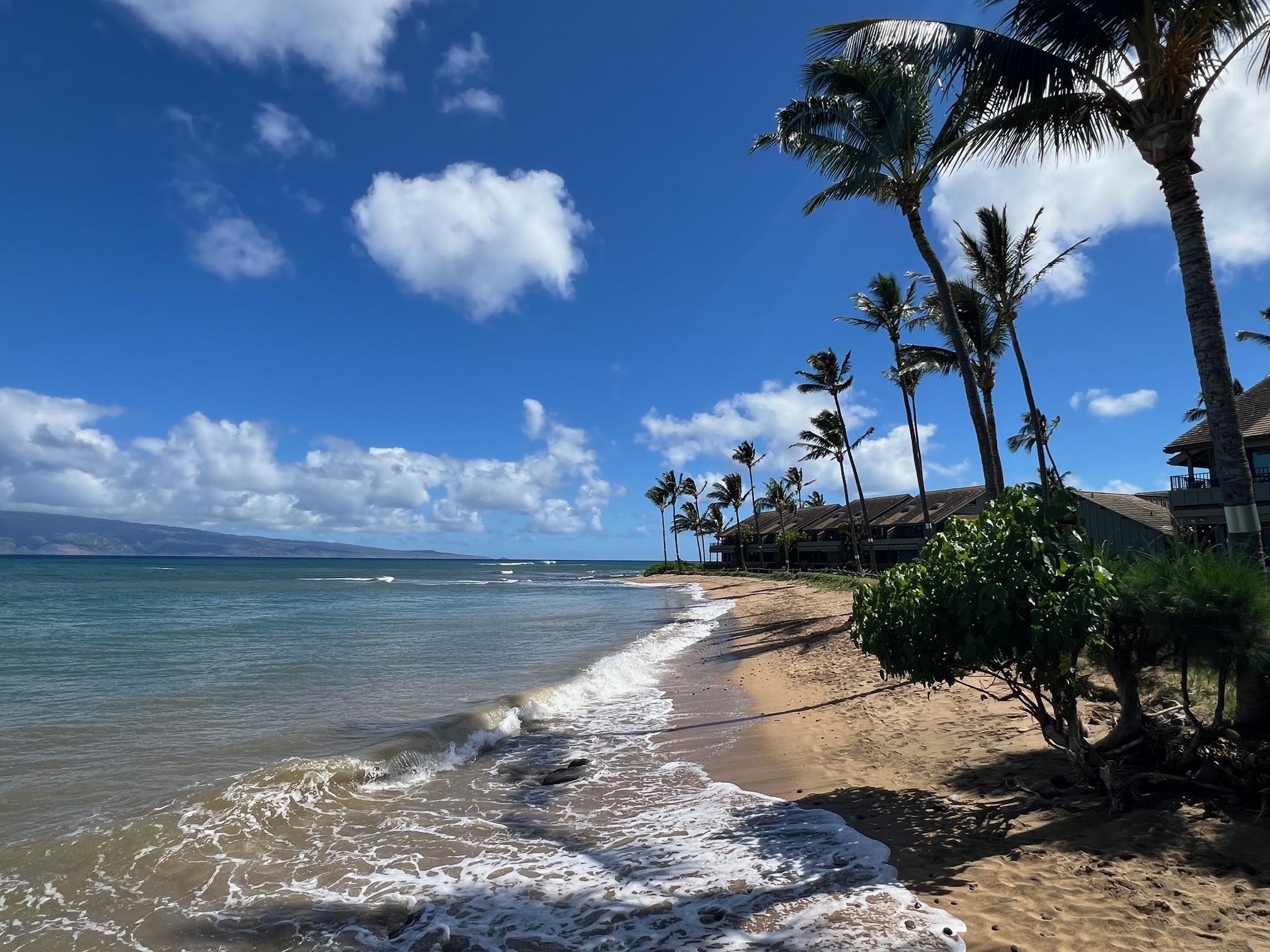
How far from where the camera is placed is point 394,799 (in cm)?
740

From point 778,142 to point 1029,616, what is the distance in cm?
1298

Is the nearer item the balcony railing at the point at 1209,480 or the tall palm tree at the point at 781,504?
the balcony railing at the point at 1209,480

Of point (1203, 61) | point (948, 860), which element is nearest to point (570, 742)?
point (948, 860)

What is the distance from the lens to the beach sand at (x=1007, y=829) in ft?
12.2

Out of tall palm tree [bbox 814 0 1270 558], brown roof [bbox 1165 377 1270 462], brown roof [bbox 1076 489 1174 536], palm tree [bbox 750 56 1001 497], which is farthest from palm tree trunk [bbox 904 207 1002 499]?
brown roof [bbox 1076 489 1174 536]

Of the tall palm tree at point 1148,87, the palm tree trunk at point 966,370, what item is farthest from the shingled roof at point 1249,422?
the tall palm tree at point 1148,87

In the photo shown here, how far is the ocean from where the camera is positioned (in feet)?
14.6

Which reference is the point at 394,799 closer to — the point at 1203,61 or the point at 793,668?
the point at 793,668

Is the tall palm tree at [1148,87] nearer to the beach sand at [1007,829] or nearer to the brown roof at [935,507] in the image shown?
the beach sand at [1007,829]

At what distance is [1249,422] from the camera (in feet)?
68.5

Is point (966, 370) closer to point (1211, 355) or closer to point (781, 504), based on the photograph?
point (1211, 355)

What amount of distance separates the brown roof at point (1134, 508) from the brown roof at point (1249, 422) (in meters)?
4.69

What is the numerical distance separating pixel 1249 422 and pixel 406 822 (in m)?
25.9

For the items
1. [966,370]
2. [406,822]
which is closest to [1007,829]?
[406,822]
